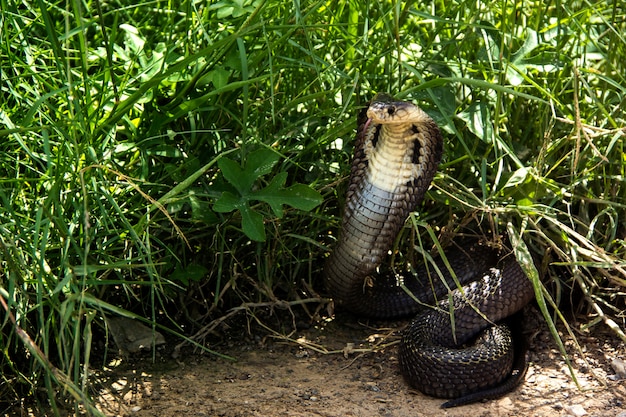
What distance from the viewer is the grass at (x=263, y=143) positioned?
303 cm

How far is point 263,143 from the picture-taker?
3.32 meters

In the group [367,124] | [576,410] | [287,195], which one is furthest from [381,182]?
[576,410]

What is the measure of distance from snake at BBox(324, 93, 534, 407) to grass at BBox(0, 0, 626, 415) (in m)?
0.15

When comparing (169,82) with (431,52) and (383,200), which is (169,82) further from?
(431,52)

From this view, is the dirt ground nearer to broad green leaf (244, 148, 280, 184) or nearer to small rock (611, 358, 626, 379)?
small rock (611, 358, 626, 379)

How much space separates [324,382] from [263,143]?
936 mm

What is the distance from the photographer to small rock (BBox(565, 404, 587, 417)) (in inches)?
122

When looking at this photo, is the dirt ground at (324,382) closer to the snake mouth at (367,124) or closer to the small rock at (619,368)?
the small rock at (619,368)

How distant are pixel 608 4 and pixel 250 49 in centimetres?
175

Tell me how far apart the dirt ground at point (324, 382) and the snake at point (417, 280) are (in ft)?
0.30

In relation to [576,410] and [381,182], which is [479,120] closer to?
[381,182]

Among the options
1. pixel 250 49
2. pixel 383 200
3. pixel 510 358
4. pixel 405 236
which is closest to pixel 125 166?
pixel 250 49

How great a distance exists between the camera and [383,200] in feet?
11.1

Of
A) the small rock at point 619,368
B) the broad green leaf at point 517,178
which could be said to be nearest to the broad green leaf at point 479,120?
the broad green leaf at point 517,178
